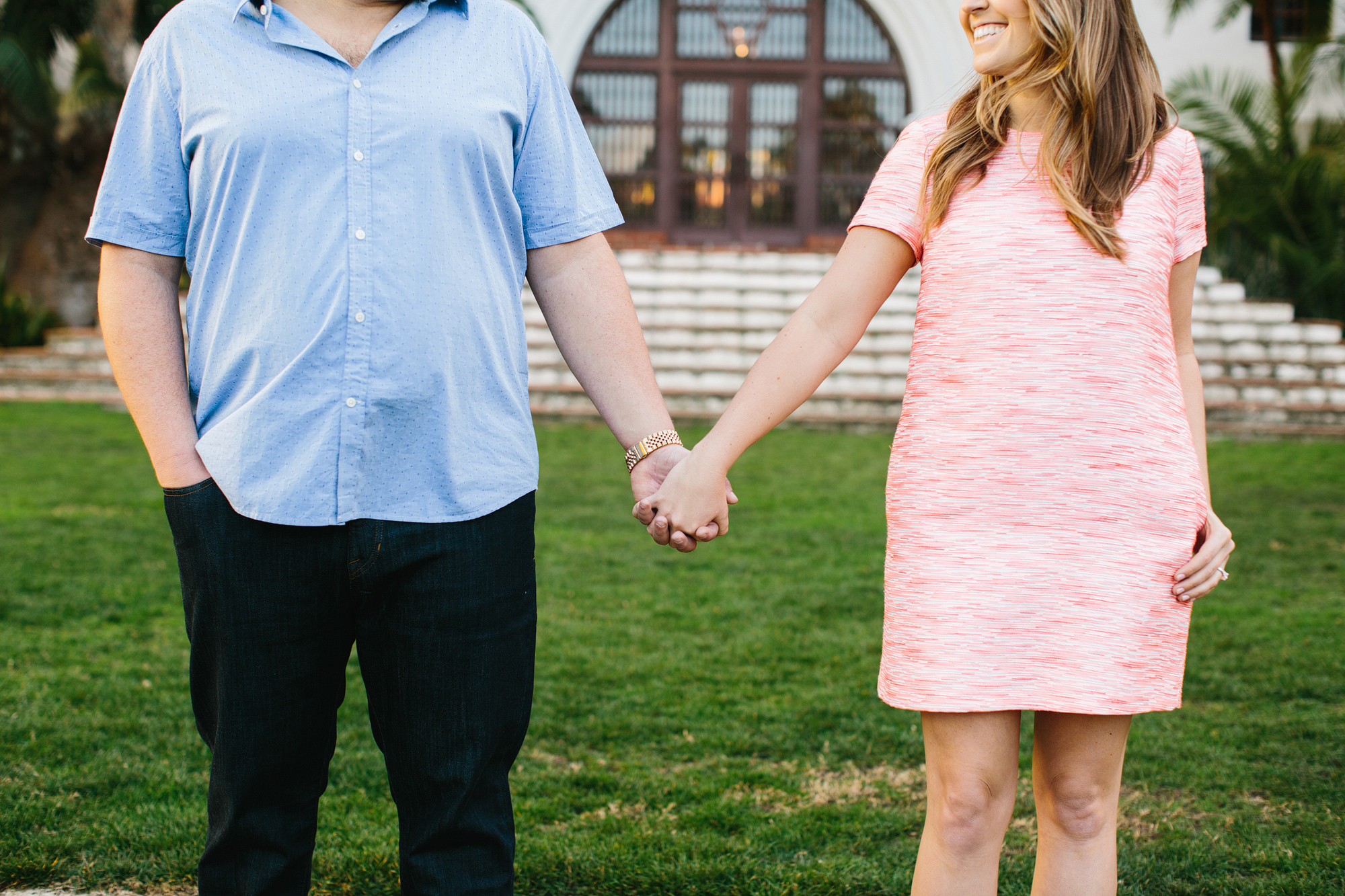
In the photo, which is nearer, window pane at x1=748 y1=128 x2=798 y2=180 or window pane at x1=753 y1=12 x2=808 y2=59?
window pane at x1=753 y1=12 x2=808 y2=59

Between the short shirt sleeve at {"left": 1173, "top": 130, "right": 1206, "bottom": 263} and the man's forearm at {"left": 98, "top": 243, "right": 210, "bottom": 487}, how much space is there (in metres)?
1.63

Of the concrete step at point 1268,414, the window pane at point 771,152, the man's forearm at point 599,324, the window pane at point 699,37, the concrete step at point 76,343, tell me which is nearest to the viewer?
the man's forearm at point 599,324

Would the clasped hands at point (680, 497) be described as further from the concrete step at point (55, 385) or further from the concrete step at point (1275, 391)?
the concrete step at point (55, 385)

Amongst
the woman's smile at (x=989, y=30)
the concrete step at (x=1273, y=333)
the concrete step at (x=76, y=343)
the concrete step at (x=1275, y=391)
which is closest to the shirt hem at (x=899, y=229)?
the woman's smile at (x=989, y=30)

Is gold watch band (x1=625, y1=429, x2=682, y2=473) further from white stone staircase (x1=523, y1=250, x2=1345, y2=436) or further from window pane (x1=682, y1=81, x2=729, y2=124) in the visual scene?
window pane (x1=682, y1=81, x2=729, y2=124)

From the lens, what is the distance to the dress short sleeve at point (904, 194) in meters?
1.95

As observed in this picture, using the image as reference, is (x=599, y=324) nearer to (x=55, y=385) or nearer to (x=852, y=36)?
(x=55, y=385)

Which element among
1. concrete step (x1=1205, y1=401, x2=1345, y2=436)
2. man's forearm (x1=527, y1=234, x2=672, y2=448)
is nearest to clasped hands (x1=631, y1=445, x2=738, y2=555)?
man's forearm (x1=527, y1=234, x2=672, y2=448)

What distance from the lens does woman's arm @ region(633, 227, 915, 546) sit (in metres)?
2.00

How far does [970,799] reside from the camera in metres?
1.84

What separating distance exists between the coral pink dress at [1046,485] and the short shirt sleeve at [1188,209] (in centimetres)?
12

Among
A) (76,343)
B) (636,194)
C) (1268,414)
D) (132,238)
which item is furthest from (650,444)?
(636,194)

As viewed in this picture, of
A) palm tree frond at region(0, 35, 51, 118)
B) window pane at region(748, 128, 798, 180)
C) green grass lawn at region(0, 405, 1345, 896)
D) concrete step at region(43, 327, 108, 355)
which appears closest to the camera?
green grass lawn at region(0, 405, 1345, 896)

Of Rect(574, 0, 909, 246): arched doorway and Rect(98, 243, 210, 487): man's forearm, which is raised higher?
Rect(574, 0, 909, 246): arched doorway
